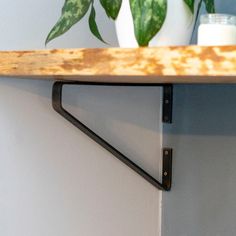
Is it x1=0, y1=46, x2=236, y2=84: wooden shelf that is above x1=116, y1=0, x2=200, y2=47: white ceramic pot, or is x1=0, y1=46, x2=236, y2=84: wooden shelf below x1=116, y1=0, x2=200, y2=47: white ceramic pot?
below

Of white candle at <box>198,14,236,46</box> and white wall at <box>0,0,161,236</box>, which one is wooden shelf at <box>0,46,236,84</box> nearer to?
white candle at <box>198,14,236,46</box>

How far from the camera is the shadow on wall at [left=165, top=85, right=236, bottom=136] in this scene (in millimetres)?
810

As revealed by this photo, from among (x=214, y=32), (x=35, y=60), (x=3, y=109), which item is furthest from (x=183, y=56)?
(x=3, y=109)

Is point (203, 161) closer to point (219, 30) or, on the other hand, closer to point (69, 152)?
point (69, 152)

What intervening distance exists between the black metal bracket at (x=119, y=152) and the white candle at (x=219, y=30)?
1.04 feet

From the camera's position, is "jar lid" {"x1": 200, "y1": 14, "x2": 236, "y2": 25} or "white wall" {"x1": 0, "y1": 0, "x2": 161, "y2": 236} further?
"white wall" {"x1": 0, "y1": 0, "x2": 161, "y2": 236}

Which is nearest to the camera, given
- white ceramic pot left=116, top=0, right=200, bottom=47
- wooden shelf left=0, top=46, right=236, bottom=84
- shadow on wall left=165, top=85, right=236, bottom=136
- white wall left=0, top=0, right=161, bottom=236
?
wooden shelf left=0, top=46, right=236, bottom=84

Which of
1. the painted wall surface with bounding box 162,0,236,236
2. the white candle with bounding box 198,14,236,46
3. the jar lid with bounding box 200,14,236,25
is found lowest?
the painted wall surface with bounding box 162,0,236,236

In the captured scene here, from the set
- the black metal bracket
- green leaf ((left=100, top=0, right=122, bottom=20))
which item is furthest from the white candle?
the black metal bracket

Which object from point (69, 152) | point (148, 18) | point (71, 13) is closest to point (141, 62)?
point (148, 18)

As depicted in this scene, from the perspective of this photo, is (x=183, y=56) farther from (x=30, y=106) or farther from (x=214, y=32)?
(x=30, y=106)

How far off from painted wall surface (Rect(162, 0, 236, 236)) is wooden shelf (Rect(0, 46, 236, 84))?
0.40 m

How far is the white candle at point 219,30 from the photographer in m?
0.46

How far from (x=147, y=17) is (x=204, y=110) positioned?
44 cm
